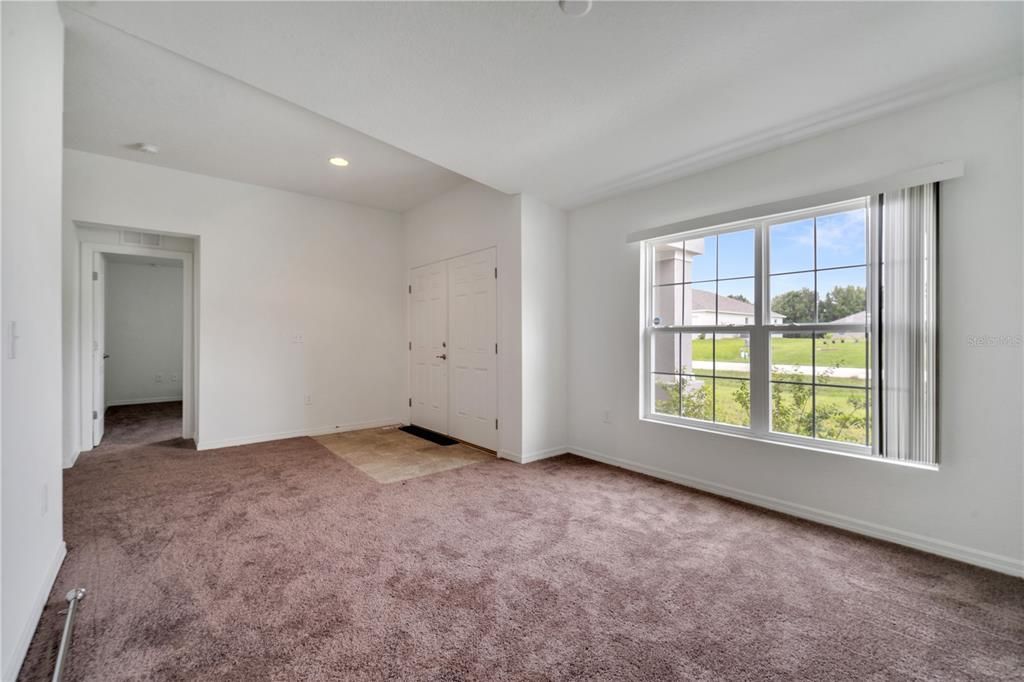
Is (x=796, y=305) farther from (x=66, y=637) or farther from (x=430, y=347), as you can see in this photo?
(x=66, y=637)

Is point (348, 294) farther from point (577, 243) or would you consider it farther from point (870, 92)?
point (870, 92)

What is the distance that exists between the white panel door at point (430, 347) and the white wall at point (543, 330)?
53.7 inches

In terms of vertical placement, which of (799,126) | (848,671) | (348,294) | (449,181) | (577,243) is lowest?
(848,671)

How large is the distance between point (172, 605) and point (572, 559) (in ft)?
6.07

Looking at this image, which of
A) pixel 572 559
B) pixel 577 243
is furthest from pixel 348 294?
pixel 572 559

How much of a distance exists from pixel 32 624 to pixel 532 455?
319cm

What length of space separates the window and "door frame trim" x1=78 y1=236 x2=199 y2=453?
4.71m

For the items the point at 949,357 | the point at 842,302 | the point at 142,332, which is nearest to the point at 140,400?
the point at 142,332

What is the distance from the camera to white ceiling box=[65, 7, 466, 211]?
2520mm

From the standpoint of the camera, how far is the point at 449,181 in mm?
4582

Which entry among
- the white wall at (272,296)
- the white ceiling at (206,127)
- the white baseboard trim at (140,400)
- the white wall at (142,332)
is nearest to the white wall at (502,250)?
the white ceiling at (206,127)

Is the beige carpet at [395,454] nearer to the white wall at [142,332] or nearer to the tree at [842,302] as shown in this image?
the tree at [842,302]

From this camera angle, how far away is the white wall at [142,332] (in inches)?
281

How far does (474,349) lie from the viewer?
184 inches
